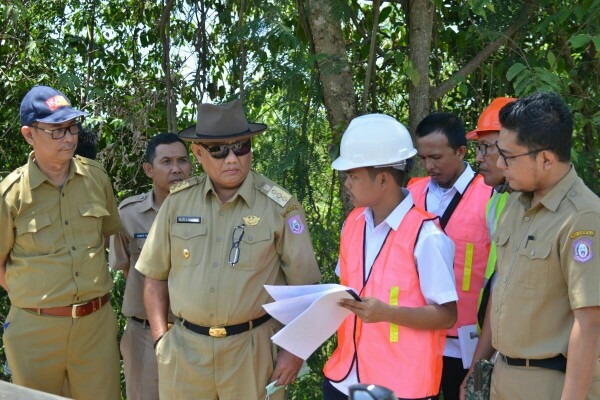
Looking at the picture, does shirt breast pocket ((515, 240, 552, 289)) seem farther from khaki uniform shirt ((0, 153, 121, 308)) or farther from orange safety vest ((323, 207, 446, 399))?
khaki uniform shirt ((0, 153, 121, 308))

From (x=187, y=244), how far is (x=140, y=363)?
1.28 meters

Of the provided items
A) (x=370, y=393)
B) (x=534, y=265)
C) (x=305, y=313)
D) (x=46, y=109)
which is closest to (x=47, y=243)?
(x=46, y=109)

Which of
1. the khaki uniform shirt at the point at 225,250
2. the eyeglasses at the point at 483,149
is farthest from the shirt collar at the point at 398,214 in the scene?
the eyeglasses at the point at 483,149

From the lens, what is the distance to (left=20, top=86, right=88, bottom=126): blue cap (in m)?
4.05

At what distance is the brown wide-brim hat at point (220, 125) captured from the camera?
3.53m

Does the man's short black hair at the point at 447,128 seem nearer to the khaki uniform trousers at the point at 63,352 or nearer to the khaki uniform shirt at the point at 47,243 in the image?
the khaki uniform shirt at the point at 47,243

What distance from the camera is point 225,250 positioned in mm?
3434

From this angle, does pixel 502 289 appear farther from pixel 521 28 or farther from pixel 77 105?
pixel 77 105

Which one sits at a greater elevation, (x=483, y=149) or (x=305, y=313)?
(x=483, y=149)

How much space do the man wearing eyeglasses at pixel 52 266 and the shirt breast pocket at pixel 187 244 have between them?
826mm

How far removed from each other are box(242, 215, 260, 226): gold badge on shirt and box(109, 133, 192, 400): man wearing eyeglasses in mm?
1091

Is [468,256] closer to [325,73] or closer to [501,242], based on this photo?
[501,242]

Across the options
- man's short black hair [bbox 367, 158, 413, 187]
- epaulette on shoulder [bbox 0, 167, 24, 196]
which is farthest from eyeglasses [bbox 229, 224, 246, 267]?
epaulette on shoulder [bbox 0, 167, 24, 196]

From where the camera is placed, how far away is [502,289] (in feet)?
9.14
